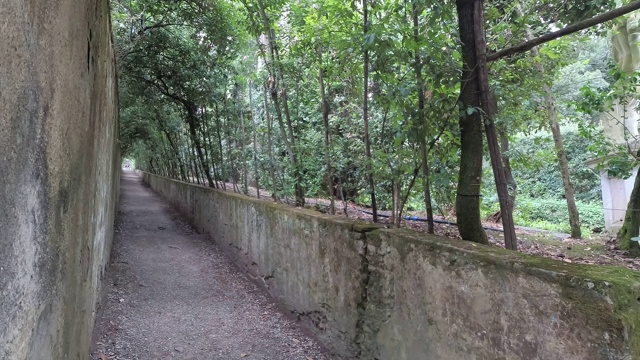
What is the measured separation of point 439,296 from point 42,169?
83.4 inches

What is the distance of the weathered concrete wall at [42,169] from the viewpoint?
1.25 meters

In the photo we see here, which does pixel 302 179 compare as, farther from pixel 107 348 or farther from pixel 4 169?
pixel 4 169

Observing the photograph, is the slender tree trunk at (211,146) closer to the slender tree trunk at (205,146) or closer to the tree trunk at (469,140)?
the slender tree trunk at (205,146)

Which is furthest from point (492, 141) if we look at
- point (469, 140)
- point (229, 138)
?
point (229, 138)

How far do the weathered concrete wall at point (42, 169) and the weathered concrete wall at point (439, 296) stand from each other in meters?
→ 2.01

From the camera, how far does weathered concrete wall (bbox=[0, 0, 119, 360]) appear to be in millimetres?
1253

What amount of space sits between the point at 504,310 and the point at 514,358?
0.73ft

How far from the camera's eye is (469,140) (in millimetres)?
3258

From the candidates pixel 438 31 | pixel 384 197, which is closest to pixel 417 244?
pixel 438 31

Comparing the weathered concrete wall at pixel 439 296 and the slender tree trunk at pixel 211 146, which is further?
the slender tree trunk at pixel 211 146

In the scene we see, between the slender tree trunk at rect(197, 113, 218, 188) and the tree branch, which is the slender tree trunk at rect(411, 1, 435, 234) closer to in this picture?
the tree branch

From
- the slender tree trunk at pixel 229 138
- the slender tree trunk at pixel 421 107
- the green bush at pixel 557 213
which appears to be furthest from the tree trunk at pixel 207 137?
the green bush at pixel 557 213

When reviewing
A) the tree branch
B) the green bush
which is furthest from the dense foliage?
the green bush

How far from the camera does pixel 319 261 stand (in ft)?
13.2
